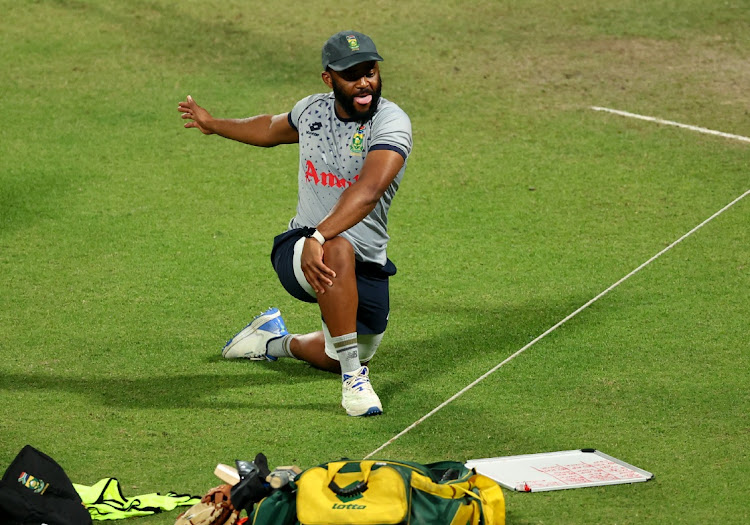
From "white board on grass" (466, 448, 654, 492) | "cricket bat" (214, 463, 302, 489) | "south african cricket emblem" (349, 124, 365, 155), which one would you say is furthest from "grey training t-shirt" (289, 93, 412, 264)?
"cricket bat" (214, 463, 302, 489)

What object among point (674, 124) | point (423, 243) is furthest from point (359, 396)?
point (674, 124)

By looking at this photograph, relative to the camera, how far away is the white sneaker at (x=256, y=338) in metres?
4.66

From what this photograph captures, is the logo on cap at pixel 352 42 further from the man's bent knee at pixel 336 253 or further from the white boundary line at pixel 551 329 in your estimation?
the white boundary line at pixel 551 329

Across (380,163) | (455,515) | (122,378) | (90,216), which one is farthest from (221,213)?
(455,515)

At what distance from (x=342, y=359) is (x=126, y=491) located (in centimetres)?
99

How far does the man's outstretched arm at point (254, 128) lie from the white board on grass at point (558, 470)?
5.38ft

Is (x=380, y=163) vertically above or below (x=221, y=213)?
above

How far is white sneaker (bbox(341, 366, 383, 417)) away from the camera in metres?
4.11

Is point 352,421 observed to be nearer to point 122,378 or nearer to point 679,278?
point 122,378

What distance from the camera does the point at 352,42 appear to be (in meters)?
4.18

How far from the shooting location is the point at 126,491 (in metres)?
3.56

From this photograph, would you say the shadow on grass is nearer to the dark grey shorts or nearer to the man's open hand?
the dark grey shorts

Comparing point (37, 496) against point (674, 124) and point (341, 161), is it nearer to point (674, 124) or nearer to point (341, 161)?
point (341, 161)

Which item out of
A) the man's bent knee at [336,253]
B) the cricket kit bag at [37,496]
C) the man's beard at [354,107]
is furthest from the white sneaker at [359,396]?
the cricket kit bag at [37,496]
